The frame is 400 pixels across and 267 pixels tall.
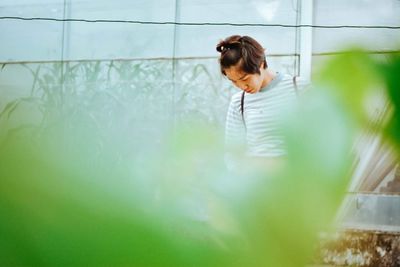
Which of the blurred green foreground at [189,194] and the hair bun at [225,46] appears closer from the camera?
the blurred green foreground at [189,194]

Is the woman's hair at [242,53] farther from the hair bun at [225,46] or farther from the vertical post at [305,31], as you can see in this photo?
the vertical post at [305,31]

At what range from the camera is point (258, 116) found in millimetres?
1668

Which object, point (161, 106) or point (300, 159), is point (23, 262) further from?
point (300, 159)

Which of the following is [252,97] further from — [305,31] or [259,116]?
[305,31]

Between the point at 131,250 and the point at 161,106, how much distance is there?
45cm

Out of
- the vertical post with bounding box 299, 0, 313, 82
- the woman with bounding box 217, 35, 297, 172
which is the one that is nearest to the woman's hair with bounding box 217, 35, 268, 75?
the woman with bounding box 217, 35, 297, 172

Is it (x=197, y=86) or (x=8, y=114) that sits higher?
(x=197, y=86)

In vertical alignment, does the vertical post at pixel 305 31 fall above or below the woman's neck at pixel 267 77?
above

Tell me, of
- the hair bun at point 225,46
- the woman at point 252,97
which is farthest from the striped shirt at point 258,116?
the hair bun at point 225,46

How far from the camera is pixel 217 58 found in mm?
1736

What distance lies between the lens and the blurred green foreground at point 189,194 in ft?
4.95

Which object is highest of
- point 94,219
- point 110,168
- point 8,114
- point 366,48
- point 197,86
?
point 366,48

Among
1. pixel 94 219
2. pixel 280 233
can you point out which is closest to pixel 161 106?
pixel 94 219

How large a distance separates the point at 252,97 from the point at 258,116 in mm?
65
